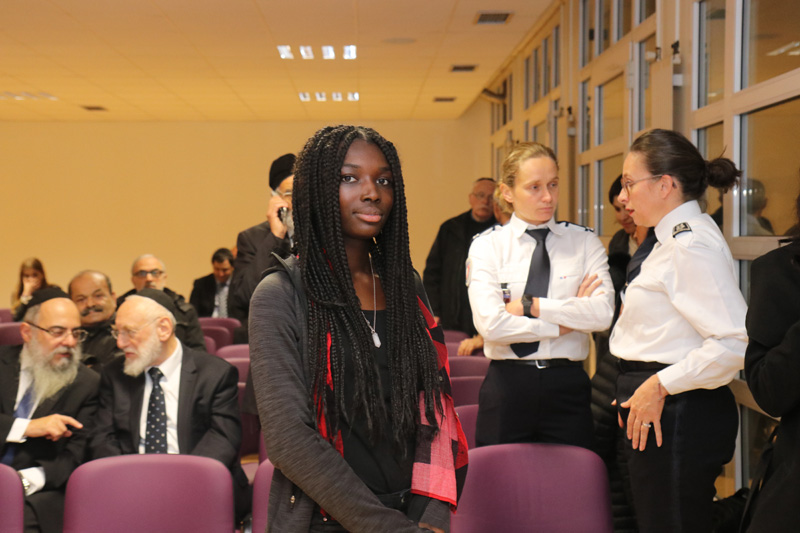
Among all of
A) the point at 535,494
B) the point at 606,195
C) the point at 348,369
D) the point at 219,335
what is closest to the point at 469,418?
the point at 535,494

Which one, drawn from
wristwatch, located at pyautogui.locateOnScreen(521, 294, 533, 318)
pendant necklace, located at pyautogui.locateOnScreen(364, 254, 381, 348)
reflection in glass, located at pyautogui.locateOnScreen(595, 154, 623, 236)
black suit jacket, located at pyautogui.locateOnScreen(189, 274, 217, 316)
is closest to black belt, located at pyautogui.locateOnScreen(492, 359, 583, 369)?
wristwatch, located at pyautogui.locateOnScreen(521, 294, 533, 318)

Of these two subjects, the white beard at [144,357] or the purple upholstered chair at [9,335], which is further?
the purple upholstered chair at [9,335]

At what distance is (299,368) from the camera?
4.27ft

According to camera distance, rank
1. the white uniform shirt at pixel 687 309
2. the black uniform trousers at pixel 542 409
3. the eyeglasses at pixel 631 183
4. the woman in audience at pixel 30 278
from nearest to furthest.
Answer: the white uniform shirt at pixel 687 309
the eyeglasses at pixel 631 183
the black uniform trousers at pixel 542 409
the woman in audience at pixel 30 278

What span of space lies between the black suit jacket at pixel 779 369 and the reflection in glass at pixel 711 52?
1842 mm

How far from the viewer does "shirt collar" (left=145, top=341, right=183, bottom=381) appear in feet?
10.1

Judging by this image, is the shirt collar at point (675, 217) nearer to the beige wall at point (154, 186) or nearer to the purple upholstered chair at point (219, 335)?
the purple upholstered chair at point (219, 335)

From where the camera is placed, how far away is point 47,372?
3127mm

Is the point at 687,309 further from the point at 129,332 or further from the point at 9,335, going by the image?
the point at 9,335

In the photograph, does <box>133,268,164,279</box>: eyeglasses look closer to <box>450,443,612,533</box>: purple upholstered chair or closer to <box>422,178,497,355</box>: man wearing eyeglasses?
<box>422,178,497,355</box>: man wearing eyeglasses

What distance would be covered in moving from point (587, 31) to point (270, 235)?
363 cm

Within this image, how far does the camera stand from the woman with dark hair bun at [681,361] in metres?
2.06

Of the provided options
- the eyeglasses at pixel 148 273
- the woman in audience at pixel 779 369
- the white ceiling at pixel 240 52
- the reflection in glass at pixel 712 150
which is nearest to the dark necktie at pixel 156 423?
the woman in audience at pixel 779 369

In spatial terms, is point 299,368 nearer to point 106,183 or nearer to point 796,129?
point 796,129
